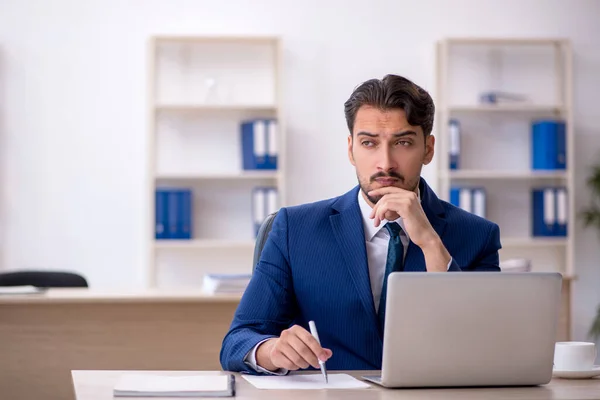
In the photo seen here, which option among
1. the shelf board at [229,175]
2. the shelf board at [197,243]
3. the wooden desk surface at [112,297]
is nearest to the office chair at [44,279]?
the wooden desk surface at [112,297]

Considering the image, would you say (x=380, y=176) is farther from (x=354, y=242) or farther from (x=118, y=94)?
(x=118, y=94)

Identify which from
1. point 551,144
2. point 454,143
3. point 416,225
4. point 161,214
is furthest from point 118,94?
point 416,225

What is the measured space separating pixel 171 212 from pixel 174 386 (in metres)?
3.70

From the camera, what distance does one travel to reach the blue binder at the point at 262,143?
5.15 metres

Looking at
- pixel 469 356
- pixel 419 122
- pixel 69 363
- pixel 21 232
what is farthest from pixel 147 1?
pixel 469 356

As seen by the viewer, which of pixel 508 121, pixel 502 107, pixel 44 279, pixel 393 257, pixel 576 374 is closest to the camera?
pixel 576 374

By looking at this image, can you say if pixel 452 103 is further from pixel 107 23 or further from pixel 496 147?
pixel 107 23

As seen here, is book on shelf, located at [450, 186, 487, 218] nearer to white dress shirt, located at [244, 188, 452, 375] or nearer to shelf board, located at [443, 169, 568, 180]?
shelf board, located at [443, 169, 568, 180]

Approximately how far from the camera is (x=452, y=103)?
5617 mm

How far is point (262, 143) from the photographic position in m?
5.16

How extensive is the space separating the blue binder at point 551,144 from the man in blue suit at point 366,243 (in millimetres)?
3376

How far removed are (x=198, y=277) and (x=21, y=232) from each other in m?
1.06

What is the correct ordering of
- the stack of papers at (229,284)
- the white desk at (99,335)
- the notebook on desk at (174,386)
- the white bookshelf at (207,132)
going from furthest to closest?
the white bookshelf at (207,132), the stack of papers at (229,284), the white desk at (99,335), the notebook on desk at (174,386)

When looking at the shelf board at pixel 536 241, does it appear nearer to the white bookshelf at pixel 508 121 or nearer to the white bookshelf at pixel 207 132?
the white bookshelf at pixel 508 121
